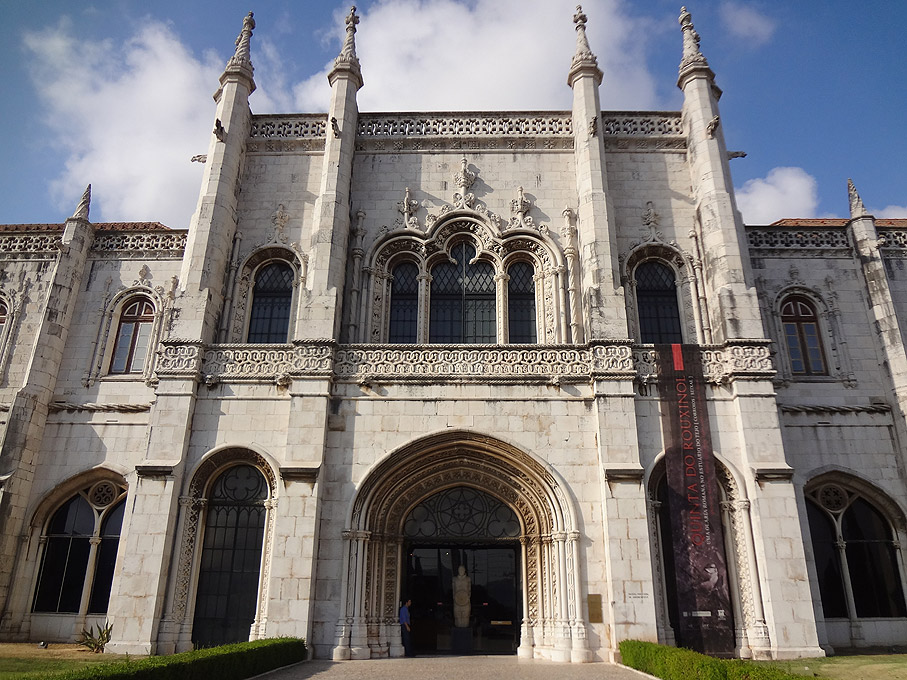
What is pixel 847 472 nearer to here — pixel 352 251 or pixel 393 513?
pixel 393 513

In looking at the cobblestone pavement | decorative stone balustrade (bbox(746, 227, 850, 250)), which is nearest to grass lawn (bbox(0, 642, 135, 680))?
the cobblestone pavement

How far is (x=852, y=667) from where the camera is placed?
1209cm

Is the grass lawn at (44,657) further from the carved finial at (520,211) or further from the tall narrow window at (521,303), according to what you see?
the carved finial at (520,211)

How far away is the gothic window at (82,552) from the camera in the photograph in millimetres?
16766

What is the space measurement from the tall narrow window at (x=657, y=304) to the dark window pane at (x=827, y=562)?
5.52 metres

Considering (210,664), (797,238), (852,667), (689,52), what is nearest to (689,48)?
(689,52)

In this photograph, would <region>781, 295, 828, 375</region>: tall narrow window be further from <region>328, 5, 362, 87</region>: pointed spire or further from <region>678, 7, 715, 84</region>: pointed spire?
<region>328, 5, 362, 87</region>: pointed spire

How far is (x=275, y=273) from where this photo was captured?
1900 centimetres

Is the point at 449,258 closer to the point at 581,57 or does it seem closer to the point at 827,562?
the point at 581,57

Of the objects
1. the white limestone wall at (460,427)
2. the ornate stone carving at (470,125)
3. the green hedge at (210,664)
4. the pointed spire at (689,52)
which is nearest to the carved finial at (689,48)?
the pointed spire at (689,52)

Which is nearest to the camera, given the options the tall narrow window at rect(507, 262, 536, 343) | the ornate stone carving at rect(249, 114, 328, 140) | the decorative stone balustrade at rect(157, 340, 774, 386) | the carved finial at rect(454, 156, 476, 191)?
the decorative stone balustrade at rect(157, 340, 774, 386)

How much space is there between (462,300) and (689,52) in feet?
33.2

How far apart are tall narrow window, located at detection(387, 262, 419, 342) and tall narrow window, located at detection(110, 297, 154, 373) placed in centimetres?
703

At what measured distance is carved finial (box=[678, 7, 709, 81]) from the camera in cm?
1961
